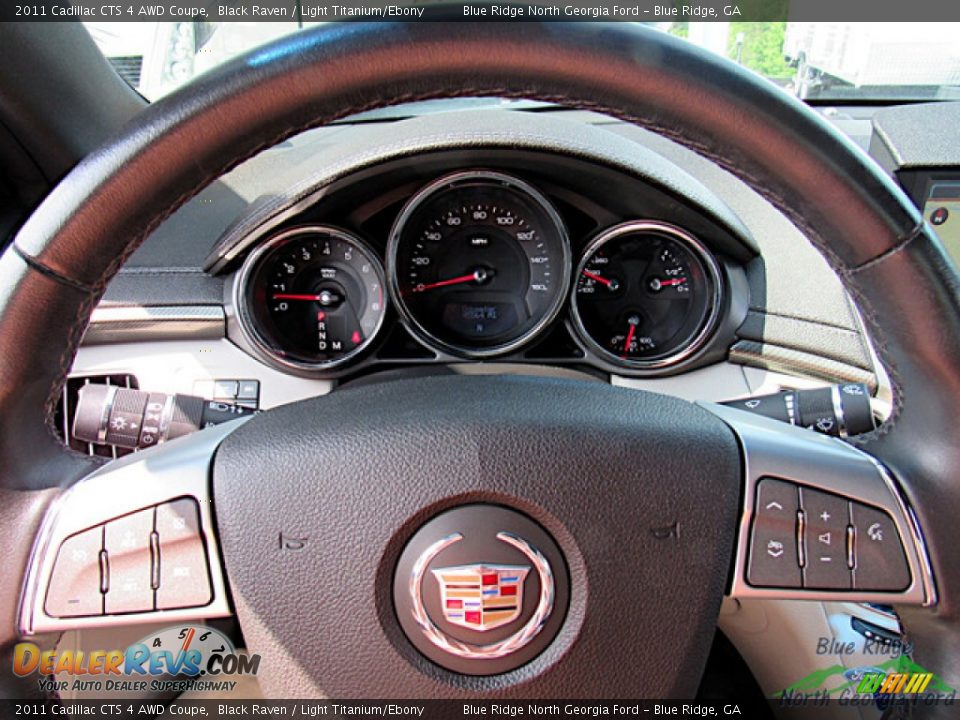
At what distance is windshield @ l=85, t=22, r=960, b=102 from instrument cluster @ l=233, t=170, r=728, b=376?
625 mm

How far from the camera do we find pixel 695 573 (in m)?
0.89

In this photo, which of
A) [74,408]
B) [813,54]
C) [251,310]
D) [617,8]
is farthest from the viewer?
[813,54]

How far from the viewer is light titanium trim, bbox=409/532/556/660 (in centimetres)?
84

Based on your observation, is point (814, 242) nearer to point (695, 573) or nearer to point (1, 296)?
point (695, 573)

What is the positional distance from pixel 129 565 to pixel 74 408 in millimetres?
1465

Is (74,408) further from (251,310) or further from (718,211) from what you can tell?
(718,211)

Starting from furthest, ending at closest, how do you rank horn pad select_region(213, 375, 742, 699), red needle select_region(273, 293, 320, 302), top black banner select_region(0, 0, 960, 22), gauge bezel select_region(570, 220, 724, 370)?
1. red needle select_region(273, 293, 320, 302)
2. gauge bezel select_region(570, 220, 724, 370)
3. top black banner select_region(0, 0, 960, 22)
4. horn pad select_region(213, 375, 742, 699)

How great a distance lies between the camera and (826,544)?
0.90 metres

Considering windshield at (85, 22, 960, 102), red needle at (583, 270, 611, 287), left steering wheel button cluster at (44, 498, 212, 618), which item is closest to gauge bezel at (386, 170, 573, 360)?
red needle at (583, 270, 611, 287)

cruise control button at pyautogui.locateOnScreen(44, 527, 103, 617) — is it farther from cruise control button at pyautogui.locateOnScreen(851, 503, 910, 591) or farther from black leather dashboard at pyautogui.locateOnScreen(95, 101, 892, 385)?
black leather dashboard at pyautogui.locateOnScreen(95, 101, 892, 385)

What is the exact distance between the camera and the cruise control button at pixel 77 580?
2.92 feet

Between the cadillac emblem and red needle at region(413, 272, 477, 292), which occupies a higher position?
red needle at region(413, 272, 477, 292)

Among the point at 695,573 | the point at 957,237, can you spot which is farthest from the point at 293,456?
the point at 957,237

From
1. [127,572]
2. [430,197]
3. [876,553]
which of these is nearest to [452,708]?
[127,572]
